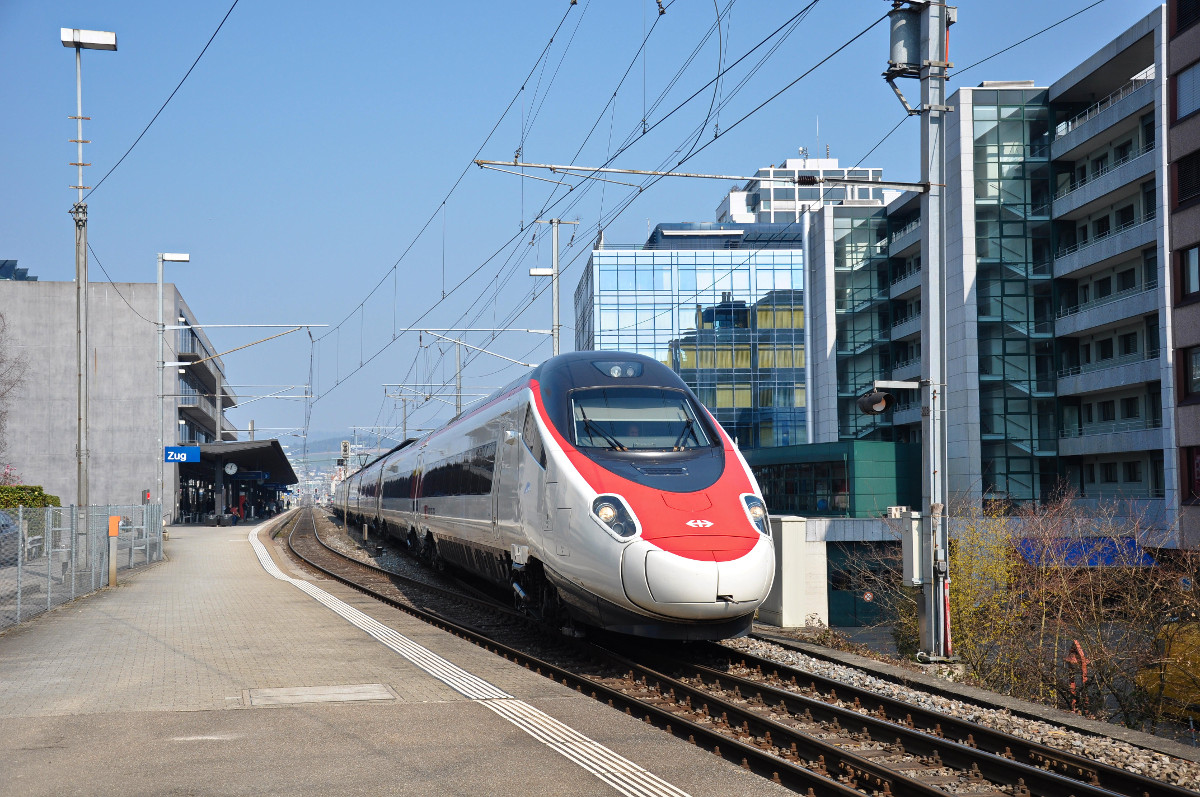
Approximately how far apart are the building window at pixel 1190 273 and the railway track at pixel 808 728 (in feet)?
89.9

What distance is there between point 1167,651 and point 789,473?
36688mm

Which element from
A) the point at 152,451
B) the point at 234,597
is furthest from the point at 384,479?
the point at 152,451

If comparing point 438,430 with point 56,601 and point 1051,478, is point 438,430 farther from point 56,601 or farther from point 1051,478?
point 1051,478

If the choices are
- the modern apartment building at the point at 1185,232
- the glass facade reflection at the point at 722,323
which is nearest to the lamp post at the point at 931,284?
the modern apartment building at the point at 1185,232

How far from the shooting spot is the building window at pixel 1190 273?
33500mm

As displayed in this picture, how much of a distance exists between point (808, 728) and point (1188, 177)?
31.3 metres

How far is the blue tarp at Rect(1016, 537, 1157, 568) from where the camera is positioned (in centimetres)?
1870

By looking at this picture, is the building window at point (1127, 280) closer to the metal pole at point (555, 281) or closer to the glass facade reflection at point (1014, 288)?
the glass facade reflection at point (1014, 288)

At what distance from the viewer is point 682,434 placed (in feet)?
42.5

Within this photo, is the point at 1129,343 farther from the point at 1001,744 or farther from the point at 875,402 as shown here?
the point at 1001,744

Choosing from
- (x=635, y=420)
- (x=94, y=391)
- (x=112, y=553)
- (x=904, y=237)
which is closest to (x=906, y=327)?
(x=904, y=237)

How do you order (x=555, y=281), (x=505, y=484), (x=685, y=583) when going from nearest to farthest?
(x=685, y=583) < (x=505, y=484) < (x=555, y=281)

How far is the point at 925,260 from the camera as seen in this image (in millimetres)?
13289

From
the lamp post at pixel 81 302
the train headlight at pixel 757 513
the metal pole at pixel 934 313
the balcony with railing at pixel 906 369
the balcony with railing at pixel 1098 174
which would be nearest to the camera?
the train headlight at pixel 757 513
